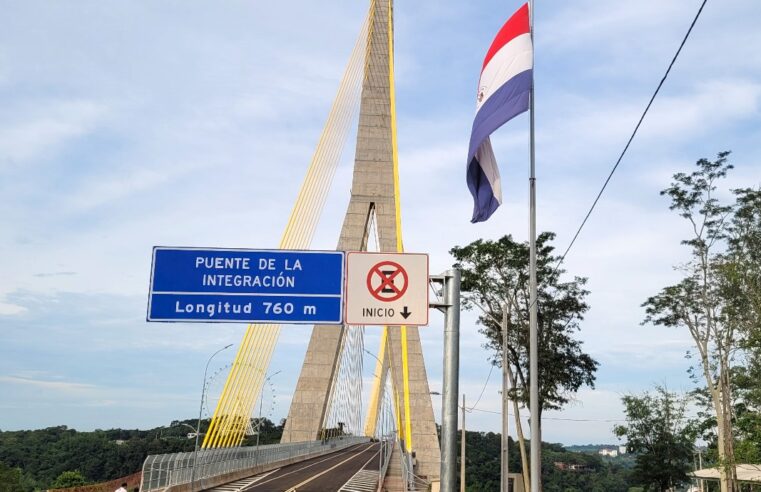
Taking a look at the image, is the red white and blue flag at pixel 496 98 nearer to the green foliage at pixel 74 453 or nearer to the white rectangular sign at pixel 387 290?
the white rectangular sign at pixel 387 290

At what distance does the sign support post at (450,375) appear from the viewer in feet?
27.4

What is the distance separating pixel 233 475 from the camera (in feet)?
107

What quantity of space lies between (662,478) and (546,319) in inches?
857

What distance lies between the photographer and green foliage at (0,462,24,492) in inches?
2403

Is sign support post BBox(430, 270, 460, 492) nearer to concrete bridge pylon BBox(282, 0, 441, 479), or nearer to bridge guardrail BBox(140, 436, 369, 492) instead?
bridge guardrail BBox(140, 436, 369, 492)

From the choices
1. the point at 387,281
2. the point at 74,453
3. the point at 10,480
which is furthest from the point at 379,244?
the point at 74,453

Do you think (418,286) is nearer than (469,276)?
Yes

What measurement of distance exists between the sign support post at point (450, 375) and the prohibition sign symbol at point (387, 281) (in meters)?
0.44

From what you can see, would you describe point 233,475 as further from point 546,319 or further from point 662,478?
point 662,478

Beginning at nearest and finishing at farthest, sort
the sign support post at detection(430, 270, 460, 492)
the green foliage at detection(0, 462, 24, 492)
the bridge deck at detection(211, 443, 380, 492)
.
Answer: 1. the sign support post at detection(430, 270, 460, 492)
2. the bridge deck at detection(211, 443, 380, 492)
3. the green foliage at detection(0, 462, 24, 492)

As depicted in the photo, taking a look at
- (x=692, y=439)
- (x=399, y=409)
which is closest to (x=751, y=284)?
(x=692, y=439)

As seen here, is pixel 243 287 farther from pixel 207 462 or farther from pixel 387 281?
pixel 207 462

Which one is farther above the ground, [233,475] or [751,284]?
[751,284]

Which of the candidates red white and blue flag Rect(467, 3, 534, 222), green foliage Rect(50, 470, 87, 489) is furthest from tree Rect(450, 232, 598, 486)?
green foliage Rect(50, 470, 87, 489)
